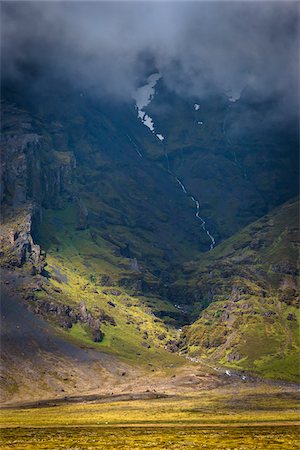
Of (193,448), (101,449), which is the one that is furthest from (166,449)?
(101,449)

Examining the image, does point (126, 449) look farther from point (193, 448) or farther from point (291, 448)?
point (291, 448)

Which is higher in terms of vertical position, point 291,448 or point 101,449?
point 291,448

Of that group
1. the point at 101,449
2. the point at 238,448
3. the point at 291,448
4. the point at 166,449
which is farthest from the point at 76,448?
the point at 291,448

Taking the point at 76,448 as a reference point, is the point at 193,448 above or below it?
above

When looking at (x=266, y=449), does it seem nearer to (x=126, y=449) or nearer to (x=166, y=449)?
(x=166, y=449)

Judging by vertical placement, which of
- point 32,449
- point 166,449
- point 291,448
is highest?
point 291,448

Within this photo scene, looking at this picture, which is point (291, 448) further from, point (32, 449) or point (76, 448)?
point (32, 449)

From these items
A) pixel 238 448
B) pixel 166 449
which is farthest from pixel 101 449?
pixel 238 448
